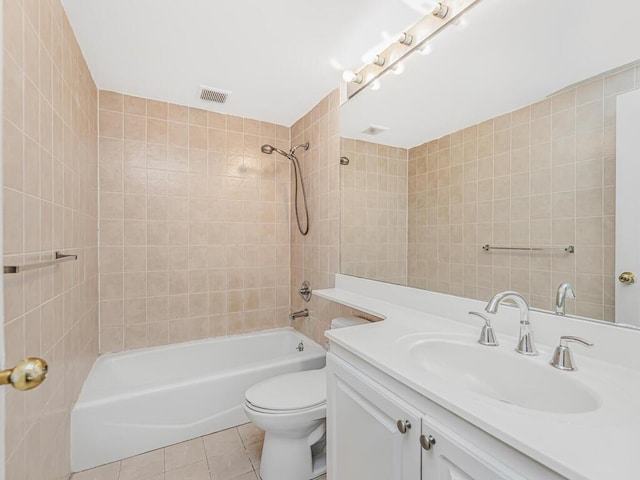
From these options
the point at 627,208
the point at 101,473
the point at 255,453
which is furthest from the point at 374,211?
the point at 101,473

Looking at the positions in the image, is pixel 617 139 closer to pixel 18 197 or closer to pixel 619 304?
pixel 619 304

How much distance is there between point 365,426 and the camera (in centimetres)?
98

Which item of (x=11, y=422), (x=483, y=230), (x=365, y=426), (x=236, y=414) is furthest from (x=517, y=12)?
(x=236, y=414)

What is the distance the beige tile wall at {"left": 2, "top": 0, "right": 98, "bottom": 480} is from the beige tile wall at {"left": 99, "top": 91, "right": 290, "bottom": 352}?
375mm

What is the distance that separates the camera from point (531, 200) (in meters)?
1.08

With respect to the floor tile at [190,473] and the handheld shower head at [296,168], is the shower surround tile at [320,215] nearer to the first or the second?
the handheld shower head at [296,168]

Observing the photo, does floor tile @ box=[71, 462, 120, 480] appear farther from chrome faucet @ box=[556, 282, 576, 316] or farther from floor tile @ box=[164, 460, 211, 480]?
chrome faucet @ box=[556, 282, 576, 316]

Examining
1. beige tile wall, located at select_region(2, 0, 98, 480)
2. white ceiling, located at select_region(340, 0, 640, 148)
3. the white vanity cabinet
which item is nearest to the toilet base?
the white vanity cabinet

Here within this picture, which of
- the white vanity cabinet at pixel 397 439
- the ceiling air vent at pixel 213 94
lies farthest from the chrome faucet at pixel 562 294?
the ceiling air vent at pixel 213 94

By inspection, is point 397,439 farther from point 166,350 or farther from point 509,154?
point 166,350

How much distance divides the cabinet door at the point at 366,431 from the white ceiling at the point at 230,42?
156cm

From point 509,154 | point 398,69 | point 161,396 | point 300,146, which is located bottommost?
point 161,396

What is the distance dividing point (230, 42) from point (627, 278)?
1.95m

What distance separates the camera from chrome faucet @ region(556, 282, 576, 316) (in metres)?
0.97
